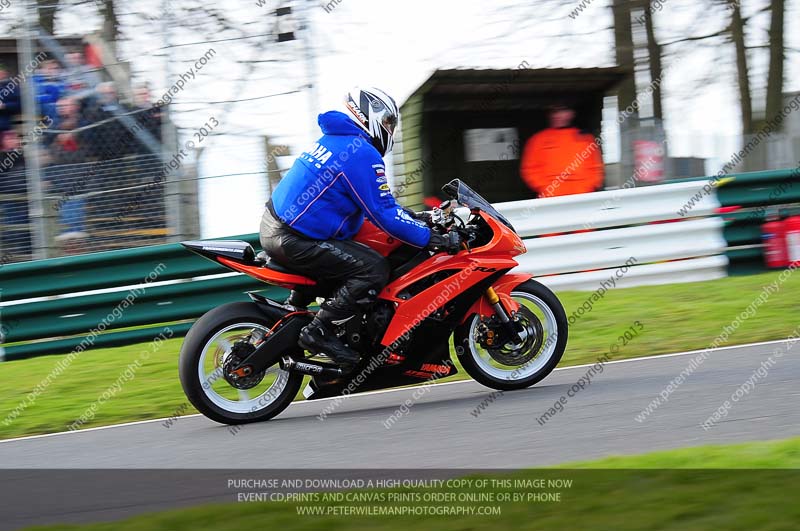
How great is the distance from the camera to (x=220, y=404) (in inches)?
255

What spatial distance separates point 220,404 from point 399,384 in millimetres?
1132

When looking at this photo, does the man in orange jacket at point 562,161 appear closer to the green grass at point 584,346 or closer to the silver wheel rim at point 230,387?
the green grass at point 584,346

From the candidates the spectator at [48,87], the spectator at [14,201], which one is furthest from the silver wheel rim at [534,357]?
the spectator at [48,87]

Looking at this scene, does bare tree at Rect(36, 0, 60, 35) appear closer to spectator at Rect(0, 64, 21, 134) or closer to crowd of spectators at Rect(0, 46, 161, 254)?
crowd of spectators at Rect(0, 46, 161, 254)

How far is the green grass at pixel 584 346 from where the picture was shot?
741 cm

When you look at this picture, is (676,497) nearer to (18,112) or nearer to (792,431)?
(792,431)

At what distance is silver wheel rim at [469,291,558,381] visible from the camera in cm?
678

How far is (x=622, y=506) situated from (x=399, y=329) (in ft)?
9.47

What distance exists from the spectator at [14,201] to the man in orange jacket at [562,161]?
222 inches

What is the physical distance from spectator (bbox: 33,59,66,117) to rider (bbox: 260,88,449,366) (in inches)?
173

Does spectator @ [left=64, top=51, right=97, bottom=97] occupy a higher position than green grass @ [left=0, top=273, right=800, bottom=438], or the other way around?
spectator @ [left=64, top=51, right=97, bottom=97]

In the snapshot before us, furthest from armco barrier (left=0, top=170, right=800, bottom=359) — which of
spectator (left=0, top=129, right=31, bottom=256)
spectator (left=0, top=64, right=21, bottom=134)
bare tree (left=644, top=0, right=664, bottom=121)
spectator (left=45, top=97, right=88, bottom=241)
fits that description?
bare tree (left=644, top=0, right=664, bottom=121)

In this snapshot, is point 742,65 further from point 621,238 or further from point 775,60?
point 621,238

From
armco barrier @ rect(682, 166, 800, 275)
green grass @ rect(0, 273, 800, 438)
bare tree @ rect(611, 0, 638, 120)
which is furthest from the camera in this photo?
bare tree @ rect(611, 0, 638, 120)
